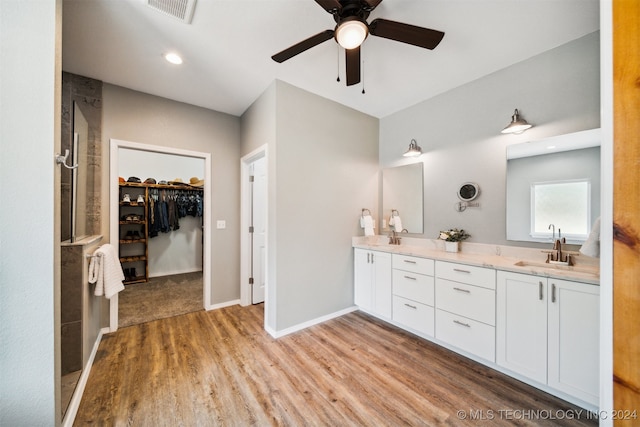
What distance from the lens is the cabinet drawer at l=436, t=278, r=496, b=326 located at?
1.95 meters

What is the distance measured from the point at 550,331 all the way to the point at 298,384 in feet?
6.06

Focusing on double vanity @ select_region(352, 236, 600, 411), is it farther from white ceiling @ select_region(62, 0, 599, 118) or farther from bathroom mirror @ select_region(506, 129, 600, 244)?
white ceiling @ select_region(62, 0, 599, 118)

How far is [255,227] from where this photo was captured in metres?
3.38

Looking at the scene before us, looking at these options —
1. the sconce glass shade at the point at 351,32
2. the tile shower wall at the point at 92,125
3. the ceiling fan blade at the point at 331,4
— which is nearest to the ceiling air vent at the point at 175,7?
the ceiling fan blade at the point at 331,4

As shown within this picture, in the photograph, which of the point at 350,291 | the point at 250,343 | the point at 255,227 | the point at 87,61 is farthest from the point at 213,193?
the point at 350,291

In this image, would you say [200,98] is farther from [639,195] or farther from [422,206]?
[639,195]

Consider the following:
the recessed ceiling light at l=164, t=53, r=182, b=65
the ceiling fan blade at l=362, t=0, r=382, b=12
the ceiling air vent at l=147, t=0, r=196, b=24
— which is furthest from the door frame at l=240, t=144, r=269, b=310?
the ceiling fan blade at l=362, t=0, r=382, b=12

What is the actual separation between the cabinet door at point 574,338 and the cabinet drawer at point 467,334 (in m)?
0.36

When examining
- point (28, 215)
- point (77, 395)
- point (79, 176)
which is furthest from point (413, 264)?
point (79, 176)

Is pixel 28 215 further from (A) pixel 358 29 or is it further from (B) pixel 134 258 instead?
(B) pixel 134 258

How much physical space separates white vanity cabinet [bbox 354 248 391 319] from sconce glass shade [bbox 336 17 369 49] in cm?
207

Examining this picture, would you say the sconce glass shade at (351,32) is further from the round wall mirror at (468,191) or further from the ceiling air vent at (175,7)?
the round wall mirror at (468,191)

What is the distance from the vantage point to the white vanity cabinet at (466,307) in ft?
6.42

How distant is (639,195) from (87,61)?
142 inches
